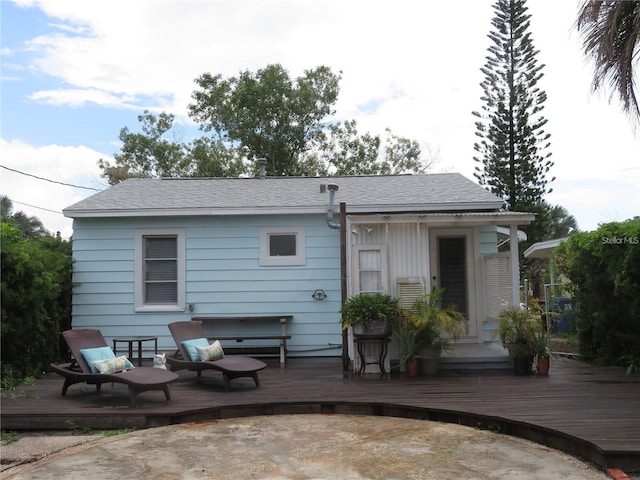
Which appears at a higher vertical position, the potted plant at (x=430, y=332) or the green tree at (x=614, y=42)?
the green tree at (x=614, y=42)

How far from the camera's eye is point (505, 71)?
2016 cm

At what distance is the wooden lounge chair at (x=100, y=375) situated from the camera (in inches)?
248

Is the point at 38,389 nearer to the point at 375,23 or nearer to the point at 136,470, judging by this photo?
the point at 136,470

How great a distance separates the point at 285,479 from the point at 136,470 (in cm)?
117

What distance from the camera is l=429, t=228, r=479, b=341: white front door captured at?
9.67 metres

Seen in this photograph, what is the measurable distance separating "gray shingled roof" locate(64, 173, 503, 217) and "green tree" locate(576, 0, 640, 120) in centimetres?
300

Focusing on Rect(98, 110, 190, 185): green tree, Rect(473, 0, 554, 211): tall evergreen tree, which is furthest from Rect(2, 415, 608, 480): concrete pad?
Rect(98, 110, 190, 185): green tree

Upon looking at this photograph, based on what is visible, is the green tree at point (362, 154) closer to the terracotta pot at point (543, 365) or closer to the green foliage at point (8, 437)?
the terracotta pot at point (543, 365)

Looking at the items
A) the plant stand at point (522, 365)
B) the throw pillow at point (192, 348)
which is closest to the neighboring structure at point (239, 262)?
the plant stand at point (522, 365)

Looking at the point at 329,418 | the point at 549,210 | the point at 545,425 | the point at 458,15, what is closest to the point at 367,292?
the point at 329,418

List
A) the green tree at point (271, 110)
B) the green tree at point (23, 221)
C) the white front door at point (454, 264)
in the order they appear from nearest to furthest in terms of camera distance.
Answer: the white front door at point (454, 264)
the green tree at point (23, 221)
the green tree at point (271, 110)

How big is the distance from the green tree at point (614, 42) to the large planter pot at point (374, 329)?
3927 mm

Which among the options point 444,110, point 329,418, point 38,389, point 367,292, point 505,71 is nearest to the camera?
point 329,418

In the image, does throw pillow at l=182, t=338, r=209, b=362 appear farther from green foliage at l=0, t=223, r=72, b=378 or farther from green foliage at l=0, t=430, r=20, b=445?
green foliage at l=0, t=430, r=20, b=445
